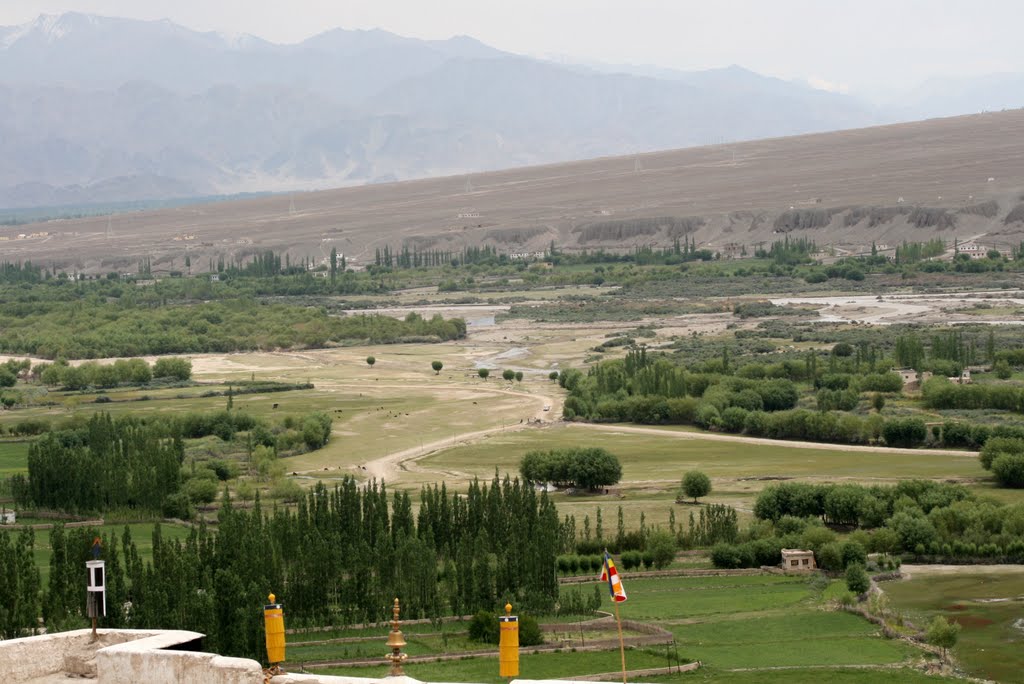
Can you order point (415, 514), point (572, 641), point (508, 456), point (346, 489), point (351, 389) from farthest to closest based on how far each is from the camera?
point (351, 389) < point (508, 456) < point (415, 514) < point (346, 489) < point (572, 641)

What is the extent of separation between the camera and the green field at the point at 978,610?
38.7 meters

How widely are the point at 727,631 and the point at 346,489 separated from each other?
1316cm

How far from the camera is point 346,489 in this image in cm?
5122

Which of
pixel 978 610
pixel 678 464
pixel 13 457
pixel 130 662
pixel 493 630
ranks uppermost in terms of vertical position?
pixel 130 662

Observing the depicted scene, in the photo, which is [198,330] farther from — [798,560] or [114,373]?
[798,560]

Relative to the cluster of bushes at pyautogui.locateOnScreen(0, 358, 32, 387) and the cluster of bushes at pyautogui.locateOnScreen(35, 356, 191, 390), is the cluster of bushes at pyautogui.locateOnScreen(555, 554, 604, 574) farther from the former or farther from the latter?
the cluster of bushes at pyautogui.locateOnScreen(0, 358, 32, 387)

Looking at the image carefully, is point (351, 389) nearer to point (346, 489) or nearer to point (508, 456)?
point (508, 456)

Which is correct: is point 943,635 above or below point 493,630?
below

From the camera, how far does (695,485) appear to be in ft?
196

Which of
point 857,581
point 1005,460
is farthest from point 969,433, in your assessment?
point 857,581

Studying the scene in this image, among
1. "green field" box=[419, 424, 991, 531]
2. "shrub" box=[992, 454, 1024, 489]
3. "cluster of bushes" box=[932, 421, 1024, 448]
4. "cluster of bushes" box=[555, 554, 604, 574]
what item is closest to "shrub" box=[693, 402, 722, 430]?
"green field" box=[419, 424, 991, 531]

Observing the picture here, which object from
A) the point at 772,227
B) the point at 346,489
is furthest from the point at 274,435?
the point at 772,227

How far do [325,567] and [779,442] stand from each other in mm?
32689

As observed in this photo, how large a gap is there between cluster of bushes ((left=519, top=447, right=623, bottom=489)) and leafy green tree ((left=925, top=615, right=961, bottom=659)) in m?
24.4
